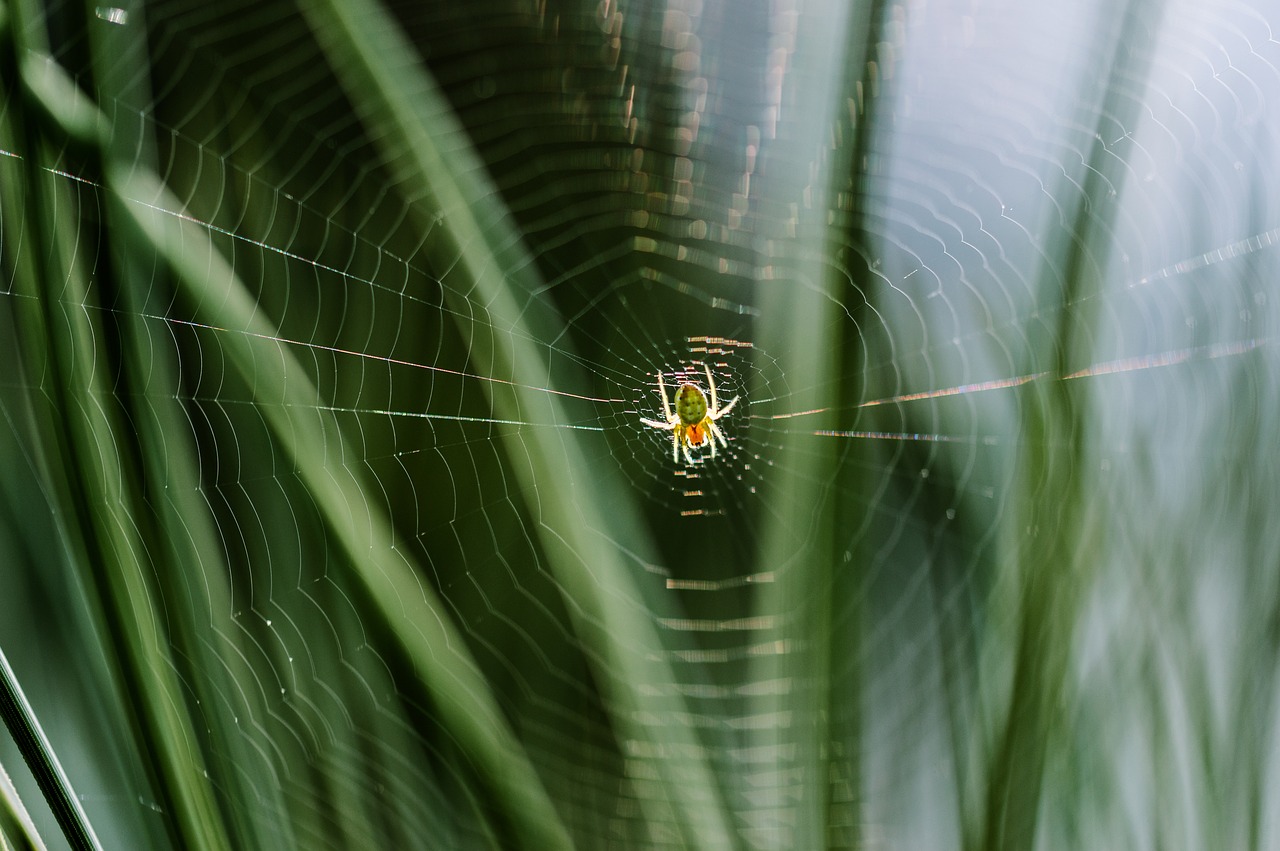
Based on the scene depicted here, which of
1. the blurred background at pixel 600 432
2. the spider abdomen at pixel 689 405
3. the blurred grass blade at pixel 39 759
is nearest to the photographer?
the blurred grass blade at pixel 39 759

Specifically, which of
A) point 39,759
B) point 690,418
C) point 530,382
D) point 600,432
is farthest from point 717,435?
point 39,759

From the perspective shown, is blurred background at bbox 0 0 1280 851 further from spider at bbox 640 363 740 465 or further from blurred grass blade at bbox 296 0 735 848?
spider at bbox 640 363 740 465

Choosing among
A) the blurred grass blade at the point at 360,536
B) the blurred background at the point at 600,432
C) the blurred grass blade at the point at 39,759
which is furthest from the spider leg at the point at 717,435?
the blurred grass blade at the point at 39,759

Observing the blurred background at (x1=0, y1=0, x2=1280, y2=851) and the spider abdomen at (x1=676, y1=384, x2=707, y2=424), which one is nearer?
the blurred background at (x1=0, y1=0, x2=1280, y2=851)

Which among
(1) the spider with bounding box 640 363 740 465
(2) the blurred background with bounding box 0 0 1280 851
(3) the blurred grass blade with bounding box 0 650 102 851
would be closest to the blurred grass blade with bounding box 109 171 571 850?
(2) the blurred background with bounding box 0 0 1280 851

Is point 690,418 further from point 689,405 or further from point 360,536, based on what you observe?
point 360,536

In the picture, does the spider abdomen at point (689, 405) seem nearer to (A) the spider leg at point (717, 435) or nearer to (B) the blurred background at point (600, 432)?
(A) the spider leg at point (717, 435)
